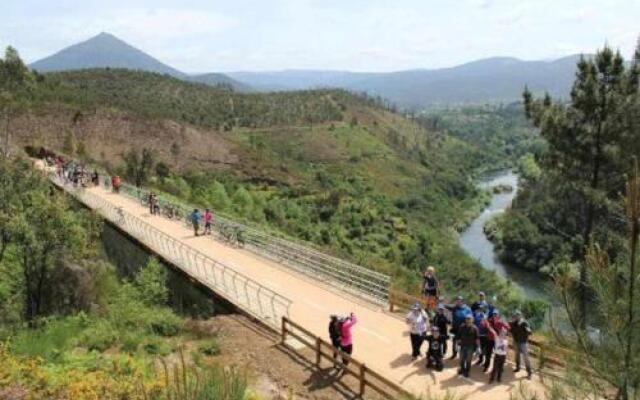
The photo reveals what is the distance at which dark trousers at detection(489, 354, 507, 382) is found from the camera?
13.9 m

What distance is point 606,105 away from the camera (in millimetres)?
21938

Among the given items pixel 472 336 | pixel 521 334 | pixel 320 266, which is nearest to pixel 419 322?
pixel 472 336

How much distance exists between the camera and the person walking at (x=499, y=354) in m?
13.8

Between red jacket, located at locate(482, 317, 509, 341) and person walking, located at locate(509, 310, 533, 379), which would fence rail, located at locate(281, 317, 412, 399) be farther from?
person walking, located at locate(509, 310, 533, 379)

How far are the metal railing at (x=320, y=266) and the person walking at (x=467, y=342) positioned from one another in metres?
6.16

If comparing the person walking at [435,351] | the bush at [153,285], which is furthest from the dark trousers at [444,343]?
the bush at [153,285]

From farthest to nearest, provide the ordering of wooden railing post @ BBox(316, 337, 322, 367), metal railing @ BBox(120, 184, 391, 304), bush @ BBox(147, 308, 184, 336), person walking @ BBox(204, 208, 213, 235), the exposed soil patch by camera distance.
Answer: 1. person walking @ BBox(204, 208, 213, 235)
2. metal railing @ BBox(120, 184, 391, 304)
3. bush @ BBox(147, 308, 184, 336)
4. wooden railing post @ BBox(316, 337, 322, 367)
5. the exposed soil patch

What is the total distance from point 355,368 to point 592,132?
1255cm

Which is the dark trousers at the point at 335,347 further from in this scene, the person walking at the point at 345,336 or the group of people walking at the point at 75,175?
the group of people walking at the point at 75,175

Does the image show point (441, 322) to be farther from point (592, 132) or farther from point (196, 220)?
point (196, 220)

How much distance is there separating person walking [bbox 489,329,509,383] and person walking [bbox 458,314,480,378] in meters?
0.45

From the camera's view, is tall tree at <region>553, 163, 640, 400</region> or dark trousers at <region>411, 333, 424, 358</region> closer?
tall tree at <region>553, 163, 640, 400</region>

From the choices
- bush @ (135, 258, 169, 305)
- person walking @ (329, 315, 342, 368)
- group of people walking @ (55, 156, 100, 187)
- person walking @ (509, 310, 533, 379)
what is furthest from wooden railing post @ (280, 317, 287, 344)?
group of people walking @ (55, 156, 100, 187)

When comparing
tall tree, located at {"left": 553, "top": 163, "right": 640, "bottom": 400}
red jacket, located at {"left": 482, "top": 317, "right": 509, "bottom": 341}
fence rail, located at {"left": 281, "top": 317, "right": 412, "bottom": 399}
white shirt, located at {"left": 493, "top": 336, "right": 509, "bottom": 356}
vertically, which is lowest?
fence rail, located at {"left": 281, "top": 317, "right": 412, "bottom": 399}
